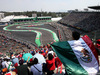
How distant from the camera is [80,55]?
2.86 meters

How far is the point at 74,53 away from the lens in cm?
292

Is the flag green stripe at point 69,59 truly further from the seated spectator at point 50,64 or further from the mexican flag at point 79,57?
the seated spectator at point 50,64

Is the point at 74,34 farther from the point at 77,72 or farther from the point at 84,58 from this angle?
the point at 77,72

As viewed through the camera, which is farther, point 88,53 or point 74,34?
point 74,34

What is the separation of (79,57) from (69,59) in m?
0.32

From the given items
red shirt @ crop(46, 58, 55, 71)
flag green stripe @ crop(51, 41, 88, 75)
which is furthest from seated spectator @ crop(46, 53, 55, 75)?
flag green stripe @ crop(51, 41, 88, 75)

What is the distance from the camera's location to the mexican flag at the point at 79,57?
282 centimetres

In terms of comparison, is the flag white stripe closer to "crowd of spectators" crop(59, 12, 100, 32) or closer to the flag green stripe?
the flag green stripe

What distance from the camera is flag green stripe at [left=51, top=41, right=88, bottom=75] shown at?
280cm

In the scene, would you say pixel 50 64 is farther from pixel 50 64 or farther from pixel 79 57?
pixel 79 57

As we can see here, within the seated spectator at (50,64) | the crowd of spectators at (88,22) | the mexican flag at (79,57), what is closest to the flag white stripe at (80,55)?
the mexican flag at (79,57)

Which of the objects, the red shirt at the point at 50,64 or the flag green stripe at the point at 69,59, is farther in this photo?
the red shirt at the point at 50,64

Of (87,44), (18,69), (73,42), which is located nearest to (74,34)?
(73,42)

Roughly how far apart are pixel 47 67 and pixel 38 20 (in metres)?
63.2
